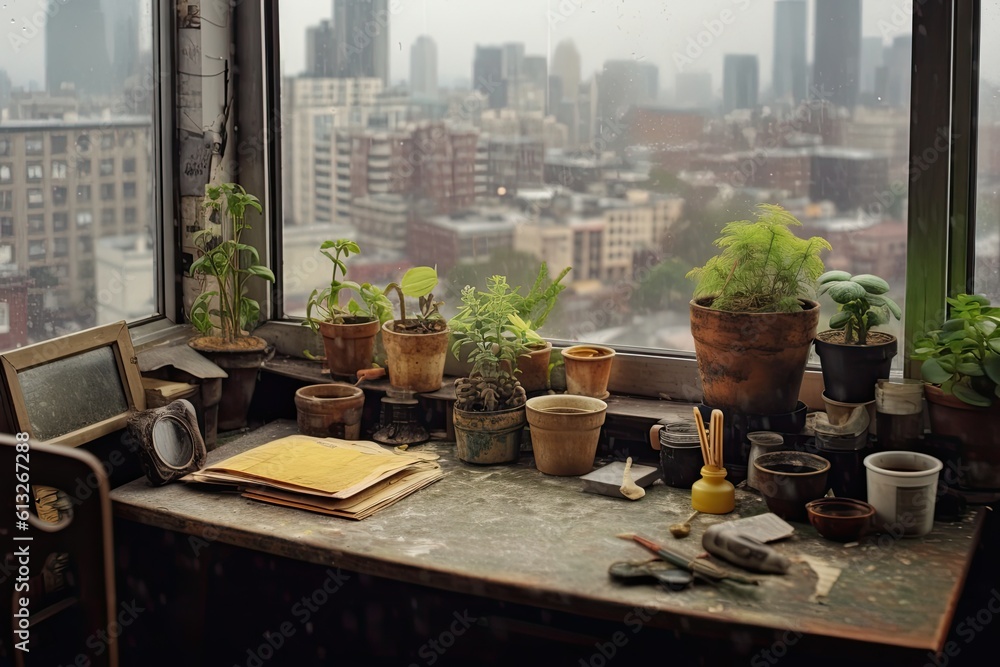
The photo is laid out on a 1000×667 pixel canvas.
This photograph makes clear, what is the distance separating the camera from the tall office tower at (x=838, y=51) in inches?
102

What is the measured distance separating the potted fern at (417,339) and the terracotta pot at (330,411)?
13cm

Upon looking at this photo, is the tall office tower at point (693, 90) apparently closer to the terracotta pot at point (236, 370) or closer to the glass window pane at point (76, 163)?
the terracotta pot at point (236, 370)

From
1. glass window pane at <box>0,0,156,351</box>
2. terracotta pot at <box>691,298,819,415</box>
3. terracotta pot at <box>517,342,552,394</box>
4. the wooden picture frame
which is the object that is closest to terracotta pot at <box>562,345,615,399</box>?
terracotta pot at <box>517,342,552,394</box>

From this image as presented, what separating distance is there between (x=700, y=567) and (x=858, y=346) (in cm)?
73

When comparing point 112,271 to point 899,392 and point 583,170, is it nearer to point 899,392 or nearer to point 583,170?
point 583,170

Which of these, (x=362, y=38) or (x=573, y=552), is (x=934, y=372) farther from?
(x=362, y=38)

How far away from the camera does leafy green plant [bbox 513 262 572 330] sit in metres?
2.94

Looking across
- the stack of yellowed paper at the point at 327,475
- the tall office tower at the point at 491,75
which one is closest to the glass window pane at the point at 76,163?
the stack of yellowed paper at the point at 327,475

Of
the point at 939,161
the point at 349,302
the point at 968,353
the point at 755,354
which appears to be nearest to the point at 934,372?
the point at 968,353

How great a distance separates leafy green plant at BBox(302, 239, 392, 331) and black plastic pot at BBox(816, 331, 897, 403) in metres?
1.27

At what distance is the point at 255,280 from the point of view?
3.37 meters

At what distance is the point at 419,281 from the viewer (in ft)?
9.78

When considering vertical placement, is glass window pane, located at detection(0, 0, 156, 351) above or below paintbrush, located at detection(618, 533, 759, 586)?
above

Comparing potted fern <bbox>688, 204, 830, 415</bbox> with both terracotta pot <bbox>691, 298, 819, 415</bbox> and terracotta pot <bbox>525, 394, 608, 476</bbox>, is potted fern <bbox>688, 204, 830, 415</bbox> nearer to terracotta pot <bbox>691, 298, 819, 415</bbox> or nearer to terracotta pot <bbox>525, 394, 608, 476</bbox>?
terracotta pot <bbox>691, 298, 819, 415</bbox>
